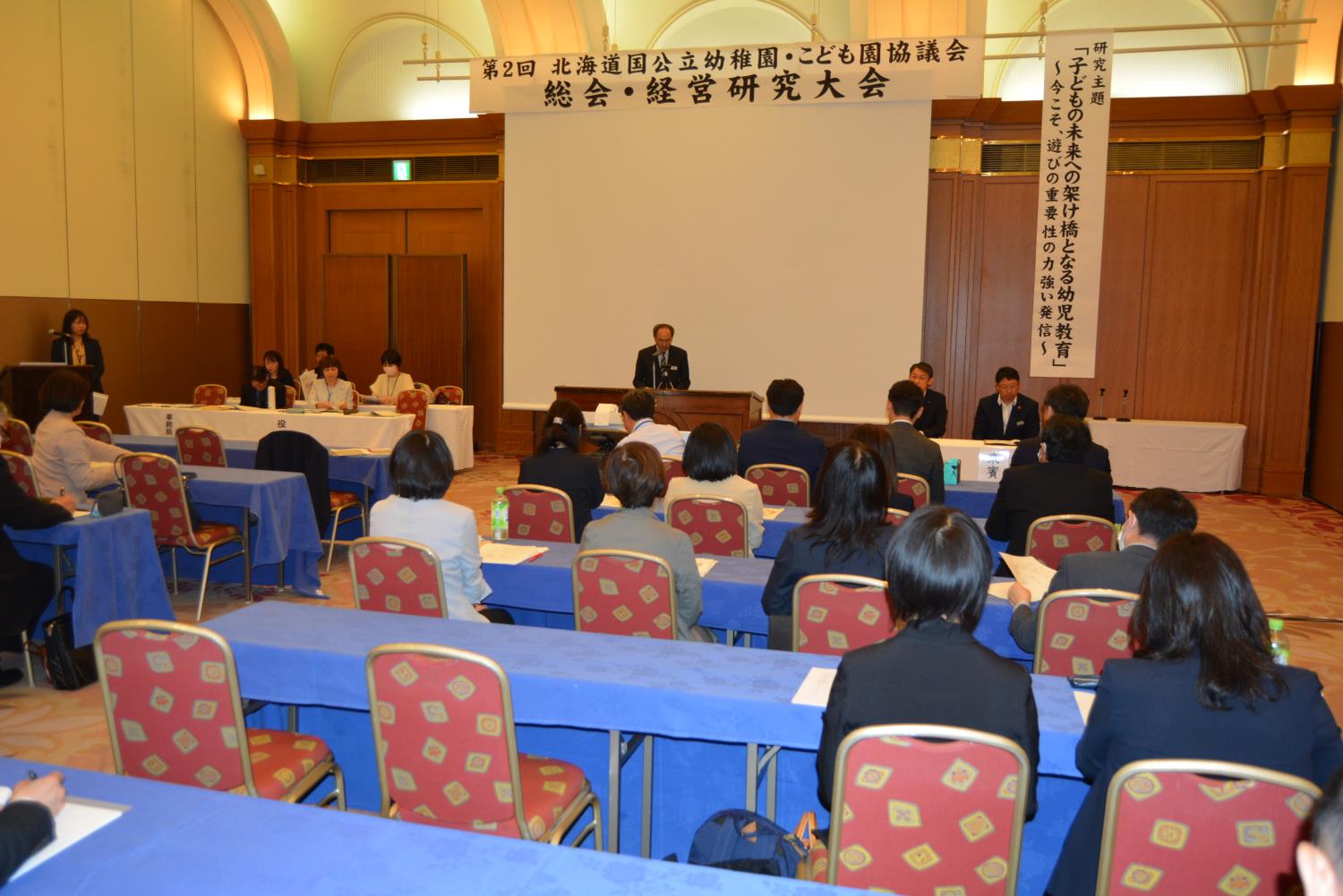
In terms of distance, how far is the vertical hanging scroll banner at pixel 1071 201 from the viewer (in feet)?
27.8

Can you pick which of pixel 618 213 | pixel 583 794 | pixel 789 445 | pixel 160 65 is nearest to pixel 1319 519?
pixel 789 445

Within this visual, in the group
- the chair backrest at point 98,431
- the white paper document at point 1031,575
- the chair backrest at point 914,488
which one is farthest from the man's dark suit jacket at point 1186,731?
the chair backrest at point 98,431

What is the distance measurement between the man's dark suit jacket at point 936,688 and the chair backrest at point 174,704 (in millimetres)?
1334

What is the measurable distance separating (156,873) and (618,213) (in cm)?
915

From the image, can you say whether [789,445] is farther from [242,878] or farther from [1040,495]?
[242,878]

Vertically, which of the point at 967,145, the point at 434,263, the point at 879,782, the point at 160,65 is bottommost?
the point at 879,782

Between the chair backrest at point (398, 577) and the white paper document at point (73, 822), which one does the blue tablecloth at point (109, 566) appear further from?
the white paper document at point (73, 822)

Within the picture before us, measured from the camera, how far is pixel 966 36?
8320mm

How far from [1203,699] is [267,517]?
15.6 feet

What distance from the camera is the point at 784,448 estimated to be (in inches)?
218

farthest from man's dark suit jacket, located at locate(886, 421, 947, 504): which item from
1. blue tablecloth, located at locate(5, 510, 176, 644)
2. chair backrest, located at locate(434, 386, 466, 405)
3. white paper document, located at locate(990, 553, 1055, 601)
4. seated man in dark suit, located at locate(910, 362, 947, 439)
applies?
chair backrest, located at locate(434, 386, 466, 405)

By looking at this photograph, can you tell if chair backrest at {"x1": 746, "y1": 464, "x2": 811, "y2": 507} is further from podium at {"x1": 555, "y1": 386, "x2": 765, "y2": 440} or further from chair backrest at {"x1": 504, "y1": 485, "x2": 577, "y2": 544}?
podium at {"x1": 555, "y1": 386, "x2": 765, "y2": 440}

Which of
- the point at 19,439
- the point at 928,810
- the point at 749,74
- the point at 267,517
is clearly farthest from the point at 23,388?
the point at 928,810

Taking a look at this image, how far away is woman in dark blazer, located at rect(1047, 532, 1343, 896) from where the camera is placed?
74.9 inches
